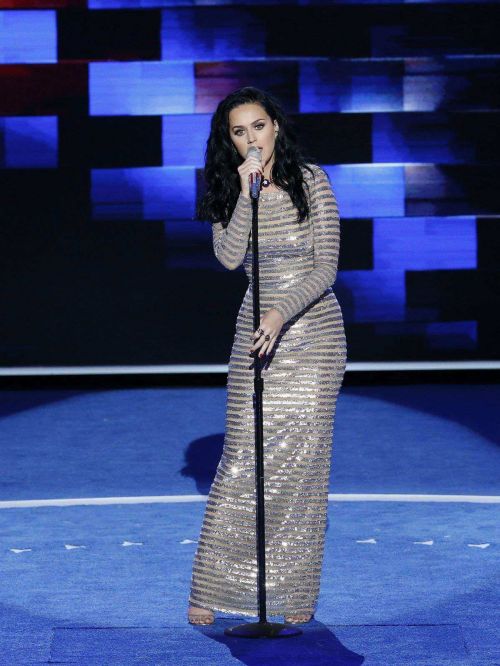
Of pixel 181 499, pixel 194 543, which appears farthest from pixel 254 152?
pixel 181 499

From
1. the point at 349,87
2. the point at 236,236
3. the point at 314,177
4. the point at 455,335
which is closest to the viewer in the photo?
the point at 236,236

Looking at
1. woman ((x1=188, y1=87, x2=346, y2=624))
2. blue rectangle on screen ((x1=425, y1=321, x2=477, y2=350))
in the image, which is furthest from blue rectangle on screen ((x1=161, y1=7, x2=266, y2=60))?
woman ((x1=188, y1=87, x2=346, y2=624))

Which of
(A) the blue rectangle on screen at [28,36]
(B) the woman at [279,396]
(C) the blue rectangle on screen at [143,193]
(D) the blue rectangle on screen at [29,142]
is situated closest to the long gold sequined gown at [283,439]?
(B) the woman at [279,396]

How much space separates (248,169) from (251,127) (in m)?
0.26

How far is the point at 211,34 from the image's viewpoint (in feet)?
26.6

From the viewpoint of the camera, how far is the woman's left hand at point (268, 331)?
3.18m

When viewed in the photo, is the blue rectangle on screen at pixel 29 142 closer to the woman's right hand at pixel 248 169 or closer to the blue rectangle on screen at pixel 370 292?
the blue rectangle on screen at pixel 370 292

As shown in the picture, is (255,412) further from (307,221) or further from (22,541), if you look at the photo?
(22,541)

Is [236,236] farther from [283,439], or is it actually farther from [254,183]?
[283,439]

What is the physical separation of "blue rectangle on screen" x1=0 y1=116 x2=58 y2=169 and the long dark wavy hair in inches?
191

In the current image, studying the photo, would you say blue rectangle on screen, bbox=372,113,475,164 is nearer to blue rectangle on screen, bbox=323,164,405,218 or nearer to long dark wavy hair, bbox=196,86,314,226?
blue rectangle on screen, bbox=323,164,405,218

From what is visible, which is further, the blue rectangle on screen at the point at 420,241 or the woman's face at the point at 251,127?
the blue rectangle on screen at the point at 420,241

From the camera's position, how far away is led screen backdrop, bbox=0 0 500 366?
26.8ft

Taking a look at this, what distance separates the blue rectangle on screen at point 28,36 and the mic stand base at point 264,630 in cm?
541
